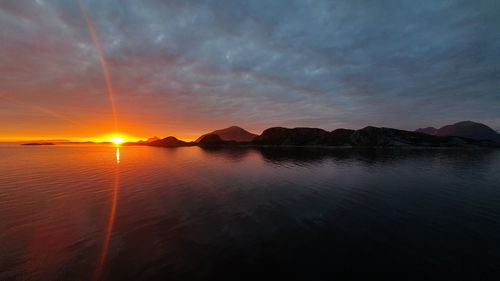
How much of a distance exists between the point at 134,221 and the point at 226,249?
11.7 meters

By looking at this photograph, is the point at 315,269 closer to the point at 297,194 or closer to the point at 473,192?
the point at 297,194

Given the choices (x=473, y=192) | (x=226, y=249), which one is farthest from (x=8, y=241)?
(x=473, y=192)

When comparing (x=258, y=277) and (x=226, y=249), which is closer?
(x=258, y=277)

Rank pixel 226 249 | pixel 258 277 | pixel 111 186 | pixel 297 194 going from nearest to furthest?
1. pixel 258 277
2. pixel 226 249
3. pixel 297 194
4. pixel 111 186

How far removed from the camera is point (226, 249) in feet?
51.0

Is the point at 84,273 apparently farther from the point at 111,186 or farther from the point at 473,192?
the point at 473,192

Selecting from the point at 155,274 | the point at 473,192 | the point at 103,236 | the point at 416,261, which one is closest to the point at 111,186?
the point at 103,236

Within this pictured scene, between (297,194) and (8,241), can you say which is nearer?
(8,241)

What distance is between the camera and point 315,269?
13.1 meters

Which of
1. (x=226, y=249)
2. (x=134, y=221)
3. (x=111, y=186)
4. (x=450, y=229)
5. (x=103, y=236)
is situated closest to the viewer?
(x=226, y=249)

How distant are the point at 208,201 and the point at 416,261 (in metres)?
22.9

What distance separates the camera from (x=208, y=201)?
94.4 feet

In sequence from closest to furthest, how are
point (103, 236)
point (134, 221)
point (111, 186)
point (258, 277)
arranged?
point (258, 277), point (103, 236), point (134, 221), point (111, 186)

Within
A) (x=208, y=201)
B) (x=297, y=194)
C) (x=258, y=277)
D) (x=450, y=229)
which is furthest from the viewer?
(x=297, y=194)
